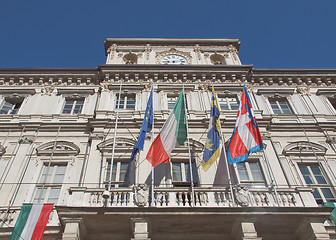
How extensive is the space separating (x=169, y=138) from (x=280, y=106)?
8.98m

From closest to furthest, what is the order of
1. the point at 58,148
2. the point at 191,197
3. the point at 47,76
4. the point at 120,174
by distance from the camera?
the point at 191,197 < the point at 120,174 < the point at 58,148 < the point at 47,76

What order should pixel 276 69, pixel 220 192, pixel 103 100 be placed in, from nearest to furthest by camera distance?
pixel 220 192 < pixel 103 100 < pixel 276 69

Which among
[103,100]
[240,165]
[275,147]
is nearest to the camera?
[240,165]

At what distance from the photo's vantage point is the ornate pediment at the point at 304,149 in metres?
14.7

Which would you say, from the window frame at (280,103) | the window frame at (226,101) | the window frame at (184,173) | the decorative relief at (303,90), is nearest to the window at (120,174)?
the window frame at (184,173)

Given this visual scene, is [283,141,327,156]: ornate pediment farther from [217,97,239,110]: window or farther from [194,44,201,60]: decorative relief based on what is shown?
[194,44,201,60]: decorative relief

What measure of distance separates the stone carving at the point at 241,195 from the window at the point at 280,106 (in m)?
8.60

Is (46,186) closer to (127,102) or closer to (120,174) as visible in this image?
(120,174)

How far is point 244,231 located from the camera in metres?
9.68

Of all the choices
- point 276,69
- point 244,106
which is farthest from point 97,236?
point 276,69

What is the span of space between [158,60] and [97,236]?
A: 47.6ft

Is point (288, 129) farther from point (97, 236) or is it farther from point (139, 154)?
point (97, 236)

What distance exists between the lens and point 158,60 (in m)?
22.0

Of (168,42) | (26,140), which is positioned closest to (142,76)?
(168,42)
